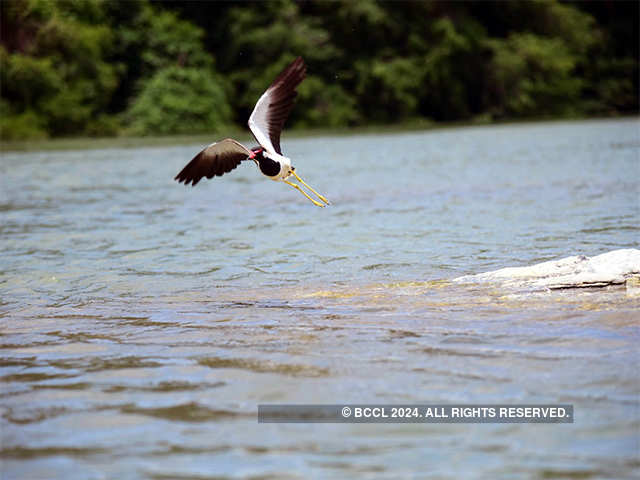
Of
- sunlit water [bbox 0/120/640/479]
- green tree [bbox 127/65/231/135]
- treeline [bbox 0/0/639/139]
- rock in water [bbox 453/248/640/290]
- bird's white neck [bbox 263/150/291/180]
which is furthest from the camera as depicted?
green tree [bbox 127/65/231/135]

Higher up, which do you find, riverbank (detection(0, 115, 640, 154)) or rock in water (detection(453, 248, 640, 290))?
riverbank (detection(0, 115, 640, 154))

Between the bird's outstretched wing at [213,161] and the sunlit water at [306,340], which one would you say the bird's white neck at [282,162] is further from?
the sunlit water at [306,340]

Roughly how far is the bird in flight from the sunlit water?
2.73 feet

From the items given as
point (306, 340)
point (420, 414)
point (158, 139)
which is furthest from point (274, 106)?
point (158, 139)

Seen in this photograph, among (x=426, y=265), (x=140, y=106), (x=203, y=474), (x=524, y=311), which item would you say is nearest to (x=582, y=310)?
(x=524, y=311)

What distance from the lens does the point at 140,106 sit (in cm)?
→ 3853

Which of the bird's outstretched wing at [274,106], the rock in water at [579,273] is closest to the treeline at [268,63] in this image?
the bird's outstretched wing at [274,106]

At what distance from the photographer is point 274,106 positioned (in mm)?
7949

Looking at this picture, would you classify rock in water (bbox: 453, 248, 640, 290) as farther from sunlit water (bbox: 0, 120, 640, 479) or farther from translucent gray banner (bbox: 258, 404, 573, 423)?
translucent gray banner (bbox: 258, 404, 573, 423)

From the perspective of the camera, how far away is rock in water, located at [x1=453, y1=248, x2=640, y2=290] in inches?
251

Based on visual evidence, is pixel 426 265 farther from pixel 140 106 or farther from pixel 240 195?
pixel 140 106

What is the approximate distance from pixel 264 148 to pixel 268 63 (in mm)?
33039

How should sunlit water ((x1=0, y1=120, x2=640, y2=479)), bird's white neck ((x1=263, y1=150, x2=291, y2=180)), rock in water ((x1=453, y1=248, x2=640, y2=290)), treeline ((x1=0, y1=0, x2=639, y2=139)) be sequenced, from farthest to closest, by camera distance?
treeline ((x1=0, y1=0, x2=639, y2=139)), bird's white neck ((x1=263, y1=150, x2=291, y2=180)), rock in water ((x1=453, y1=248, x2=640, y2=290)), sunlit water ((x1=0, y1=120, x2=640, y2=479))

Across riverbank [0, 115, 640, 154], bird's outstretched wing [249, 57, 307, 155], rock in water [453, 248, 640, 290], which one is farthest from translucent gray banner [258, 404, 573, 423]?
riverbank [0, 115, 640, 154]
